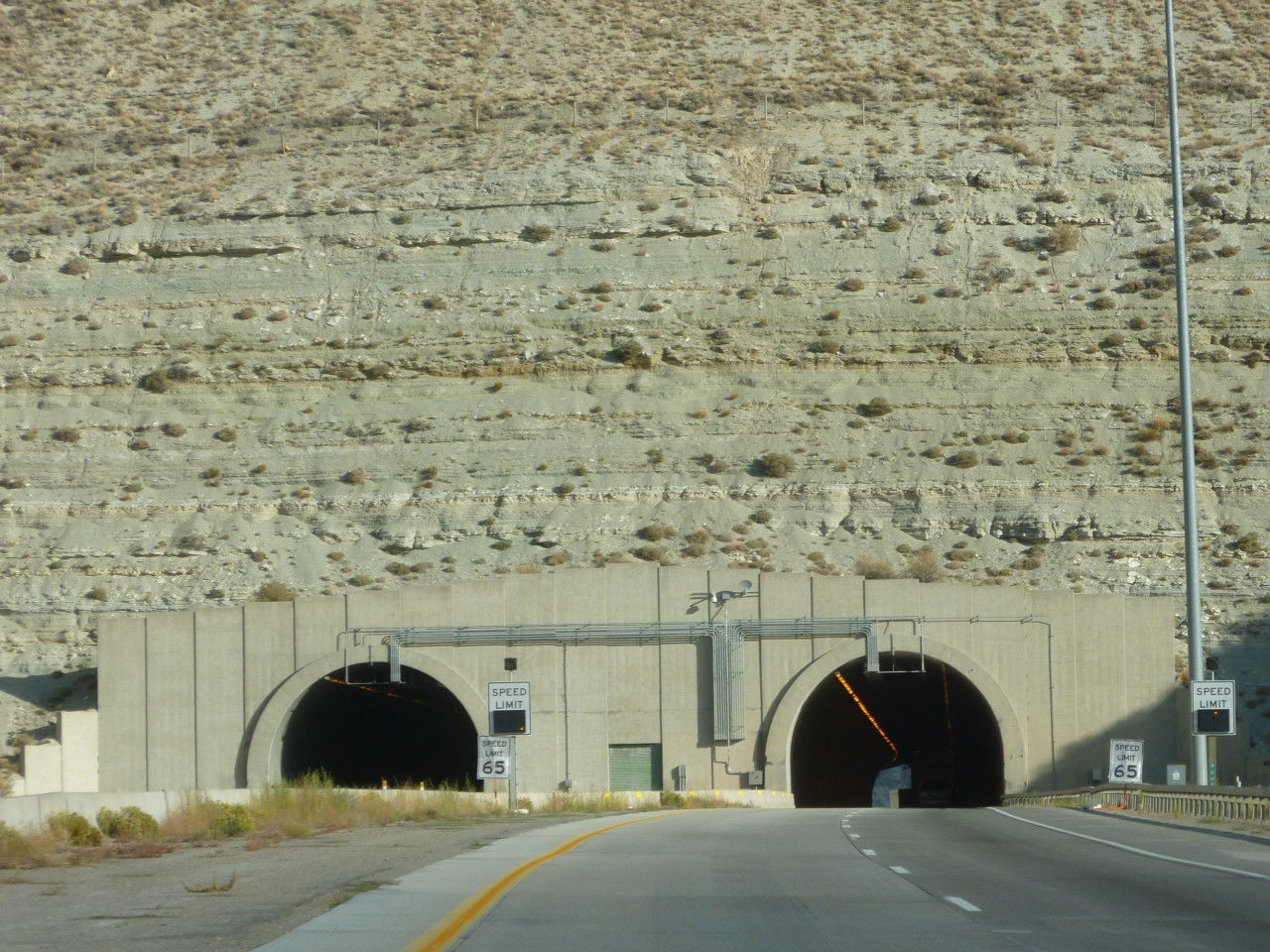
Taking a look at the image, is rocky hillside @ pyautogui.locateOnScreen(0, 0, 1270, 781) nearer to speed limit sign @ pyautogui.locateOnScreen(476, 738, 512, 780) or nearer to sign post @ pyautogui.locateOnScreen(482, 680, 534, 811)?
sign post @ pyautogui.locateOnScreen(482, 680, 534, 811)

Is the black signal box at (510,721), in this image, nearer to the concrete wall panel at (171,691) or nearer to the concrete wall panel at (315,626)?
the concrete wall panel at (315,626)

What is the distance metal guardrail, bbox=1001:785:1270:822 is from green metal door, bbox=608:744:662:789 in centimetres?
989

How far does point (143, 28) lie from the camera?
8719 centimetres

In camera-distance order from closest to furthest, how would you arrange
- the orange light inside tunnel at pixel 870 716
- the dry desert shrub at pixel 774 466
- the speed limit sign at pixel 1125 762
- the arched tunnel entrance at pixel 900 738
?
the speed limit sign at pixel 1125 762 < the arched tunnel entrance at pixel 900 738 < the orange light inside tunnel at pixel 870 716 < the dry desert shrub at pixel 774 466

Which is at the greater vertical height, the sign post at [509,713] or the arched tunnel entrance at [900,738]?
the sign post at [509,713]

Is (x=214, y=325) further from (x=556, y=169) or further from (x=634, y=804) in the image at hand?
(x=634, y=804)

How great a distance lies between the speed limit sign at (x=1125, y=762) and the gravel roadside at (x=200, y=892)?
17.6 m

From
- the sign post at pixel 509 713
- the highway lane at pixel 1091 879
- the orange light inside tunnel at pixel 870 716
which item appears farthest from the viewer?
the orange light inside tunnel at pixel 870 716

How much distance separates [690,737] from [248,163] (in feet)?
133

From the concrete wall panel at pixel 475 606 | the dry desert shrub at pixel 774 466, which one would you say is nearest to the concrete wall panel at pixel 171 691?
the concrete wall panel at pixel 475 606

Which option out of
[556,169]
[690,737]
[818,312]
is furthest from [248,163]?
[690,737]

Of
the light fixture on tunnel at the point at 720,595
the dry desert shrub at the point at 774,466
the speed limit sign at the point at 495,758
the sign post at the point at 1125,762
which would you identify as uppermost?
the dry desert shrub at the point at 774,466

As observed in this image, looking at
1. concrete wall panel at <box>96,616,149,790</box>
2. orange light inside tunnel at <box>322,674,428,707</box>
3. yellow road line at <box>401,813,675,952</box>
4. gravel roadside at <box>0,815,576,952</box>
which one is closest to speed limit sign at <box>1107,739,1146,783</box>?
gravel roadside at <box>0,815,576,952</box>

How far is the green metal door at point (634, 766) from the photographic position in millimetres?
45781
